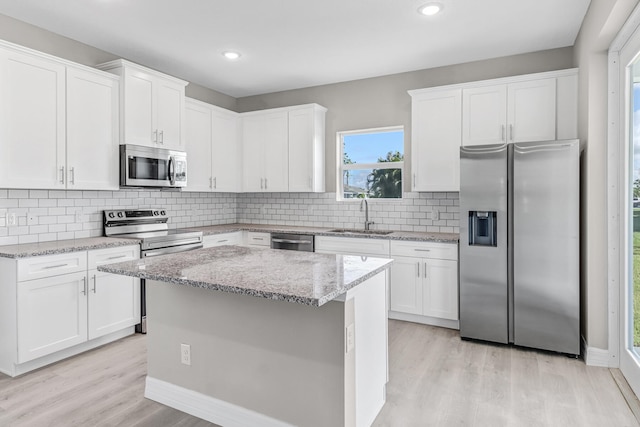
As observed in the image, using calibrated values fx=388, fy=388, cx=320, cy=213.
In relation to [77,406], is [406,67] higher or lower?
higher

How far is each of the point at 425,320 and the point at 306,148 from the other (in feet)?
7.75

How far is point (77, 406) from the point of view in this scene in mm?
2352

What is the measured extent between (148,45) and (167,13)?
29.6 inches

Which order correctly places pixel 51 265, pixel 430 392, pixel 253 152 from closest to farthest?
pixel 430 392 → pixel 51 265 → pixel 253 152

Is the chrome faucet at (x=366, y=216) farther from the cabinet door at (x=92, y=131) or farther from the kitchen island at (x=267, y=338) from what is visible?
the cabinet door at (x=92, y=131)

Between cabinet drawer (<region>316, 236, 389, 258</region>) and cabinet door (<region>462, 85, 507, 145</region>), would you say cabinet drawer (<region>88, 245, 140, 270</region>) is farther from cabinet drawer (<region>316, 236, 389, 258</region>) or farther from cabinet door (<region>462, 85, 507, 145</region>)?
cabinet door (<region>462, 85, 507, 145</region>)

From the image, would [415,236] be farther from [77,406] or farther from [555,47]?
[77,406]

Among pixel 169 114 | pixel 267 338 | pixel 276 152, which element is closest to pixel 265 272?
pixel 267 338

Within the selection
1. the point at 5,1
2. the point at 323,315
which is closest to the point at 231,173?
the point at 5,1

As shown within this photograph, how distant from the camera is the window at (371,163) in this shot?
4.59m

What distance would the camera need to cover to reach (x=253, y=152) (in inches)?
200

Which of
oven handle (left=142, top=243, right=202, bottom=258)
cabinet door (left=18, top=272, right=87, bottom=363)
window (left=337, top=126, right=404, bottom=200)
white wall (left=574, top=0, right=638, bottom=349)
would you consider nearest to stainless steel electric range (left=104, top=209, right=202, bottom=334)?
oven handle (left=142, top=243, right=202, bottom=258)

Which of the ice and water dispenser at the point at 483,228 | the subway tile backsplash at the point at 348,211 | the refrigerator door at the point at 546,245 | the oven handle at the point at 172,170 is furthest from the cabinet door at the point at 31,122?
the refrigerator door at the point at 546,245

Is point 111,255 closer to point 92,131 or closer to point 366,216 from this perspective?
point 92,131
